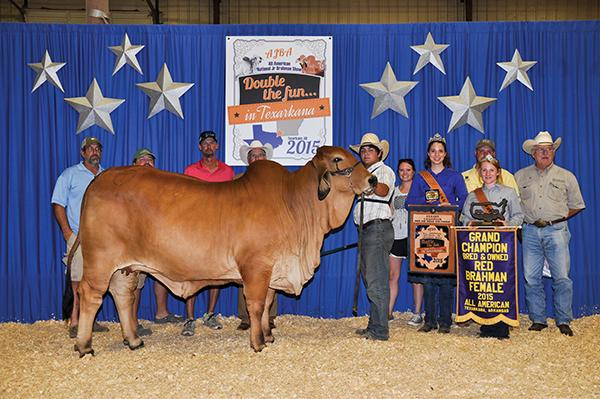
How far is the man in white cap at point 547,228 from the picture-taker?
6293 millimetres

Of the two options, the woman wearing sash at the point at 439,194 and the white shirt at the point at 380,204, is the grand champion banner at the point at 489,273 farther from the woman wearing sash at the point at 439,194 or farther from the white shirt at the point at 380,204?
the white shirt at the point at 380,204

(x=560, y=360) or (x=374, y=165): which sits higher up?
(x=374, y=165)

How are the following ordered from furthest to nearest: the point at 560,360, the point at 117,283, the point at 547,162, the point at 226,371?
the point at 547,162 < the point at 117,283 < the point at 560,360 < the point at 226,371

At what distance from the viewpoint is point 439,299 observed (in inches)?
246

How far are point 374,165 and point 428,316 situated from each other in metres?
1.69

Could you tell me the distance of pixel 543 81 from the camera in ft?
23.6

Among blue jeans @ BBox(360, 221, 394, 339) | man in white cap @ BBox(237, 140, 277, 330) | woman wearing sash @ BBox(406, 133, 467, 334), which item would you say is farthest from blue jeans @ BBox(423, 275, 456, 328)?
man in white cap @ BBox(237, 140, 277, 330)

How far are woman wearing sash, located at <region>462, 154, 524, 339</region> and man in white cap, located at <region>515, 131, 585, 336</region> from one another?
0.46 metres

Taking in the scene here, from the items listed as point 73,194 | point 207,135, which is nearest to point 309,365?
point 207,135

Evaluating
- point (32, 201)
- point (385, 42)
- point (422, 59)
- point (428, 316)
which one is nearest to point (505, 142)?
point (422, 59)

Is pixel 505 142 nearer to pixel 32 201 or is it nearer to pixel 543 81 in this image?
pixel 543 81

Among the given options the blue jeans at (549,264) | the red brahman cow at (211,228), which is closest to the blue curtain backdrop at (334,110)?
the blue jeans at (549,264)

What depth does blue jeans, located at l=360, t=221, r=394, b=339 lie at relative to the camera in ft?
19.0

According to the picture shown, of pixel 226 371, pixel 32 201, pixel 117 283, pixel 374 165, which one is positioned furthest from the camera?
pixel 32 201
